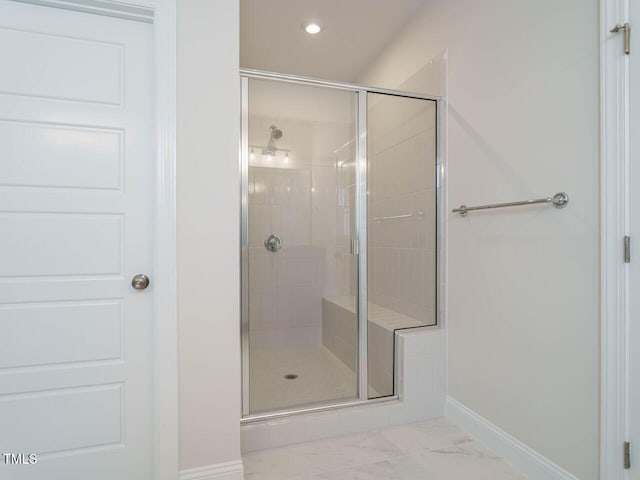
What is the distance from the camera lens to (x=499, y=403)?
172 centimetres

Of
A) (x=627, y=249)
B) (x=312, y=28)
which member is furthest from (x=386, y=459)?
(x=312, y=28)

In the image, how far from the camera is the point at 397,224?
7.80 feet

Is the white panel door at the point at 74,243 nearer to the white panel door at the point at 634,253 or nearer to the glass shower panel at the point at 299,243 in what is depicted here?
the glass shower panel at the point at 299,243

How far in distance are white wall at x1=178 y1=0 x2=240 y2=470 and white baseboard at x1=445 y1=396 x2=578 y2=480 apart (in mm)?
1261

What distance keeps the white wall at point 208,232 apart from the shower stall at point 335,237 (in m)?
0.30

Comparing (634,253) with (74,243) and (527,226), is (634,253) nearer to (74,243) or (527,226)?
(527,226)

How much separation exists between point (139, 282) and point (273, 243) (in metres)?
0.80

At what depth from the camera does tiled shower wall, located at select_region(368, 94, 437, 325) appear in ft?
7.22

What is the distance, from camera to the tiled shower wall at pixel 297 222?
6.73 feet

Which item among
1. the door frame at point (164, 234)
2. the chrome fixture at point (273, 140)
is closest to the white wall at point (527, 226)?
the chrome fixture at point (273, 140)

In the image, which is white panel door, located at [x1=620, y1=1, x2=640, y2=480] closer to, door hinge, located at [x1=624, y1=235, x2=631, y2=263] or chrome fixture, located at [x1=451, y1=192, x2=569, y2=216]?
door hinge, located at [x1=624, y1=235, x2=631, y2=263]

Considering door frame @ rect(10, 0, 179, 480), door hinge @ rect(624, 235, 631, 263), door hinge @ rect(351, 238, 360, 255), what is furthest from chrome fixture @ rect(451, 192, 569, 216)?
door frame @ rect(10, 0, 179, 480)

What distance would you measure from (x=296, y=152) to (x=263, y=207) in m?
0.51

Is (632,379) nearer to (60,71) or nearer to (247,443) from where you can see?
(247,443)
